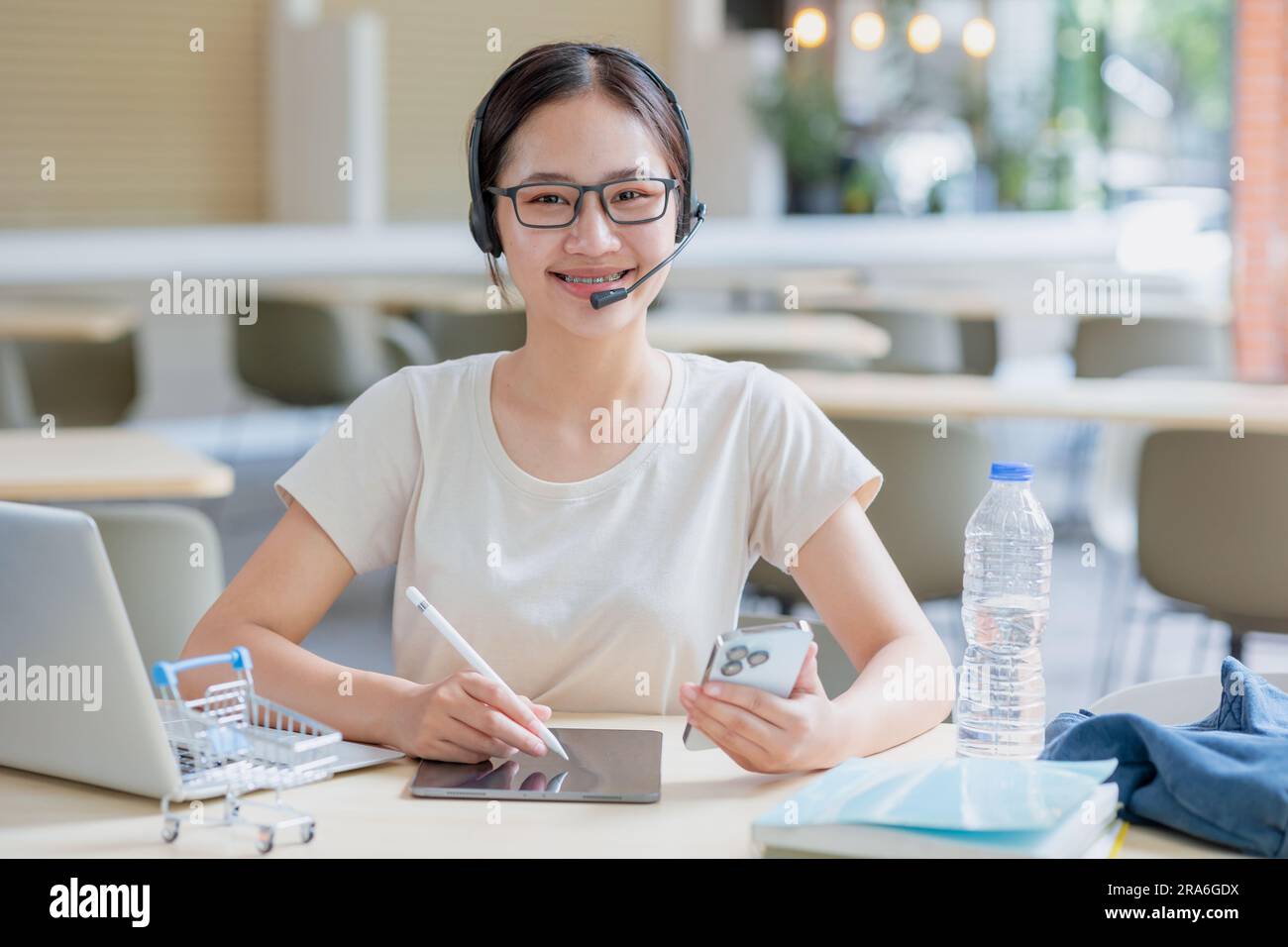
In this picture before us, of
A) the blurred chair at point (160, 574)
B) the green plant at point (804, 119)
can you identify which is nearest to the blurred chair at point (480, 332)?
the blurred chair at point (160, 574)

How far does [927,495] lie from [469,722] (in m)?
2.00

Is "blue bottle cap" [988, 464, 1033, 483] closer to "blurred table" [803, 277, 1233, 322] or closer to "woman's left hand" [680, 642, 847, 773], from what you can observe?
"woman's left hand" [680, 642, 847, 773]

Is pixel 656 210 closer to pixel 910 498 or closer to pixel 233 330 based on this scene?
pixel 910 498

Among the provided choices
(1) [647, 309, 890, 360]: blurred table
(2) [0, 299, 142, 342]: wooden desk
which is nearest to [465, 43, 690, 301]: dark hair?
(1) [647, 309, 890, 360]: blurred table

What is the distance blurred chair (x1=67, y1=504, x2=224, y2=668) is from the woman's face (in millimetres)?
1032

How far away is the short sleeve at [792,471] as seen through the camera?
A: 67.3 inches

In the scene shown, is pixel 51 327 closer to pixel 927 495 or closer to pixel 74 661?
pixel 927 495

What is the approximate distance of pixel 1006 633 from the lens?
1.75 m

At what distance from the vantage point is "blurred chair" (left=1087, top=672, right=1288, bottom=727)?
1.53 meters

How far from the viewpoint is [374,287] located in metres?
6.76

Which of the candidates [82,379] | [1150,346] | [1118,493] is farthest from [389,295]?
[1118,493]

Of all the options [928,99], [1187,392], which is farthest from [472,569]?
[928,99]

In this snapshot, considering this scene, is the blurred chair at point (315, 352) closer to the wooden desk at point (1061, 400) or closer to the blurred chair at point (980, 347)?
the blurred chair at point (980, 347)

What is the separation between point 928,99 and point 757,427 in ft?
27.5
